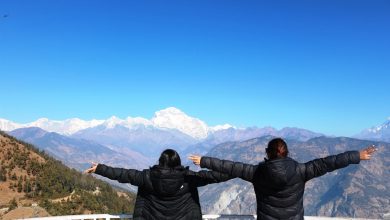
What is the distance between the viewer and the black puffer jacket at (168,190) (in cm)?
641

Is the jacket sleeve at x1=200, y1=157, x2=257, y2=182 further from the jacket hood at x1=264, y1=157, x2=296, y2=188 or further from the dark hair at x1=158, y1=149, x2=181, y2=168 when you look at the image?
the dark hair at x1=158, y1=149, x2=181, y2=168

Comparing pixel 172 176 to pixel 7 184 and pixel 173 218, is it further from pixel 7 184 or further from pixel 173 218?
pixel 7 184

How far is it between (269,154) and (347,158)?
110cm

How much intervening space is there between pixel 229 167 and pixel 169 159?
0.91 m

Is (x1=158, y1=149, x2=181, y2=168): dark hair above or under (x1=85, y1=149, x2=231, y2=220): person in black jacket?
above

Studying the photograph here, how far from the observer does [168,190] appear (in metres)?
6.42

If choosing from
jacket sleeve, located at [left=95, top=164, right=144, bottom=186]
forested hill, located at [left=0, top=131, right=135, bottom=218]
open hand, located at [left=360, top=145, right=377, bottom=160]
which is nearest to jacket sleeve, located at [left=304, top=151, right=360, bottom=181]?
open hand, located at [left=360, top=145, right=377, bottom=160]

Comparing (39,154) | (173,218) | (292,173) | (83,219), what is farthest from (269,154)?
(39,154)

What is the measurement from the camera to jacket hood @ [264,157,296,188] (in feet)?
18.5

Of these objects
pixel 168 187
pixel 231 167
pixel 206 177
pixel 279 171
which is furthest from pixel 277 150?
pixel 168 187

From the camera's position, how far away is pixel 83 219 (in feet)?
26.1

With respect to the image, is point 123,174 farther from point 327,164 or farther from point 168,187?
point 327,164

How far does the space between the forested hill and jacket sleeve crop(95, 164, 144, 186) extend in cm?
3615

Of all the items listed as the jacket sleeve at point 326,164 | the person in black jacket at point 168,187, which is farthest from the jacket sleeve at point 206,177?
the jacket sleeve at point 326,164
